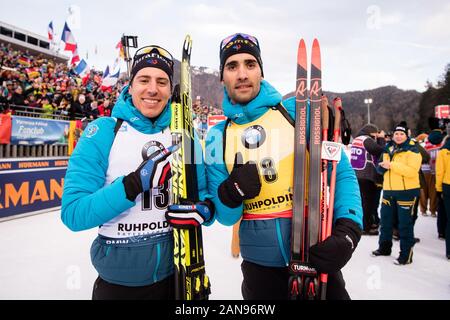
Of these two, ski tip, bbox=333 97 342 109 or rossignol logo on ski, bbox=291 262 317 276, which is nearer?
rossignol logo on ski, bbox=291 262 317 276

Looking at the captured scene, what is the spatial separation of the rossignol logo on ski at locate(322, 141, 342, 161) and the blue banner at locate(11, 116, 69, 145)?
24.6 feet

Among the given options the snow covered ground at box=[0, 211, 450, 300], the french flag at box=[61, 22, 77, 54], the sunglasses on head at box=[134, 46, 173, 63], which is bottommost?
the snow covered ground at box=[0, 211, 450, 300]

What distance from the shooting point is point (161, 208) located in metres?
1.75

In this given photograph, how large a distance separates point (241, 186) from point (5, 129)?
7213 mm

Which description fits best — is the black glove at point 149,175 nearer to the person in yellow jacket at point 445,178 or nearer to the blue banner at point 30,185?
the person in yellow jacket at point 445,178

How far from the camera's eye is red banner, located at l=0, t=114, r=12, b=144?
6.48 m

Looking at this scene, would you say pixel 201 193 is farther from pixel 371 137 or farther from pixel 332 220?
pixel 371 137

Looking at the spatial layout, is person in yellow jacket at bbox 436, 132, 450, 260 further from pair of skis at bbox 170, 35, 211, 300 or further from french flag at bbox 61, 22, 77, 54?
french flag at bbox 61, 22, 77, 54

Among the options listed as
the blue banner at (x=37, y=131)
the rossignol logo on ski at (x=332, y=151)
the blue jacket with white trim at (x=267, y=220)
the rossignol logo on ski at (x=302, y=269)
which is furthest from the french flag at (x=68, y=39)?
Result: the rossignol logo on ski at (x=302, y=269)

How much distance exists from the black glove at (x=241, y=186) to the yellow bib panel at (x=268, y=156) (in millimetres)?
179

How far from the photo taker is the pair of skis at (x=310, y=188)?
1.62 meters

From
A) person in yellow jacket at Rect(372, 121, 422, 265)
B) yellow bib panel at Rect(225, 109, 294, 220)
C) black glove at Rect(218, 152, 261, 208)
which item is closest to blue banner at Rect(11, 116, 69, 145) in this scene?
yellow bib panel at Rect(225, 109, 294, 220)
